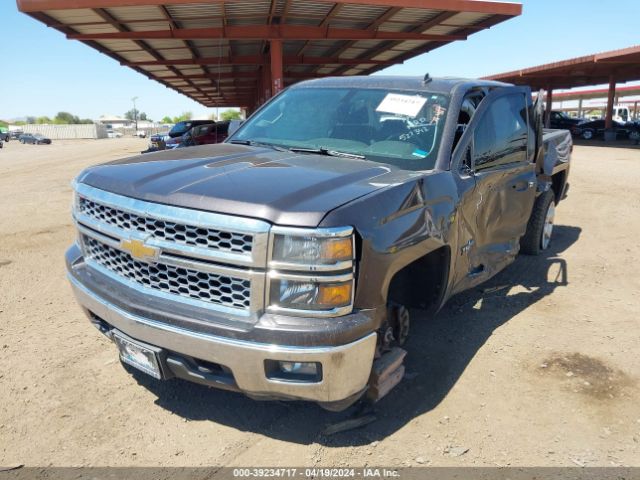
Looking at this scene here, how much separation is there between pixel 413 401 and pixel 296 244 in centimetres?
152

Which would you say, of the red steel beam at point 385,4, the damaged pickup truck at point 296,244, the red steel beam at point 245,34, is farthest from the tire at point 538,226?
the red steel beam at point 245,34

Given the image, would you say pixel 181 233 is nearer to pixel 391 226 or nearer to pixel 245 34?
pixel 391 226

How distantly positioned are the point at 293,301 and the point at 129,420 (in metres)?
1.41

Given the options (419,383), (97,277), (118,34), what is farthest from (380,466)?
(118,34)

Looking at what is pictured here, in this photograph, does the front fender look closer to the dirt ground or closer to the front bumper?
the front bumper

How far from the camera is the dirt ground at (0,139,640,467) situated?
8.85 ft

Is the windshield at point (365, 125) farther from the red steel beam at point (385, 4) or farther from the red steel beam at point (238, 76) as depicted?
the red steel beam at point (238, 76)

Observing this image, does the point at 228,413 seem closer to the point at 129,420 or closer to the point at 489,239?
the point at 129,420

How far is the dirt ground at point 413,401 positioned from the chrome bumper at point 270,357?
1.58ft

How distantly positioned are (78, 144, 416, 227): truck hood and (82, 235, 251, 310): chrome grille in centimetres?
33

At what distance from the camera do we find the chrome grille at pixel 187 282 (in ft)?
7.80

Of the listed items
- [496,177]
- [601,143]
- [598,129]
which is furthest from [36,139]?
[496,177]

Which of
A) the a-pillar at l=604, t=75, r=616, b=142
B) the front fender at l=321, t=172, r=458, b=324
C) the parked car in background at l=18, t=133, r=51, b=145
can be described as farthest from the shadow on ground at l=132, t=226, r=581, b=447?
the parked car in background at l=18, t=133, r=51, b=145

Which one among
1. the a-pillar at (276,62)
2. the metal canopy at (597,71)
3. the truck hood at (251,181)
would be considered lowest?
the truck hood at (251,181)
